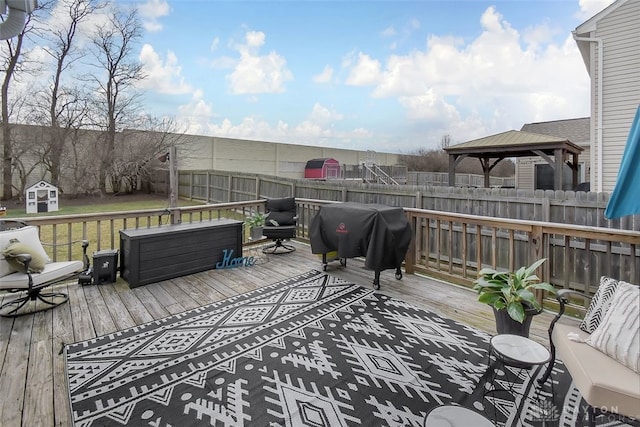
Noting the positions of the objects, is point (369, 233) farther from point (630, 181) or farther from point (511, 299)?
point (630, 181)

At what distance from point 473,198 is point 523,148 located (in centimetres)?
360

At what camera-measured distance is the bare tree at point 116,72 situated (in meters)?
11.4

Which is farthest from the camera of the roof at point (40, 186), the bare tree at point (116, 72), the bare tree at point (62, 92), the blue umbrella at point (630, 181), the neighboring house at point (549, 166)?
the bare tree at point (116, 72)

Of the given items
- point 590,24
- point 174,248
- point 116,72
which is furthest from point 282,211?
point 116,72

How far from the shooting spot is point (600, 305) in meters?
1.83

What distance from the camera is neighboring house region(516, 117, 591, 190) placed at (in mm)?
10656

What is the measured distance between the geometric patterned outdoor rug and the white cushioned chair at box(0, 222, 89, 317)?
985mm

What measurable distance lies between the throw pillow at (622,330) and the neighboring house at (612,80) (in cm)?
602

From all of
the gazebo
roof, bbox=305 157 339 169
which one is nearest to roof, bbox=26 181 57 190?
the gazebo

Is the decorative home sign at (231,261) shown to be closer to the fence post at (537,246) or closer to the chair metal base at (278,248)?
the chair metal base at (278,248)

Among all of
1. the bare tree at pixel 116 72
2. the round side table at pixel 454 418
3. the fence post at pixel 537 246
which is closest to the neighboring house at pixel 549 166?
the fence post at pixel 537 246

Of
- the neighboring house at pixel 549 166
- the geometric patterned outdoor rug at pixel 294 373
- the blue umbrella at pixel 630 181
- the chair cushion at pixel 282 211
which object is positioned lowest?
the geometric patterned outdoor rug at pixel 294 373

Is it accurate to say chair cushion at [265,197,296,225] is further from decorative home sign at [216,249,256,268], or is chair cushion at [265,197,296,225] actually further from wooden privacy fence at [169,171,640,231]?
wooden privacy fence at [169,171,640,231]

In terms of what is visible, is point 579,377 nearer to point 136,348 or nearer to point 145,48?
point 136,348
